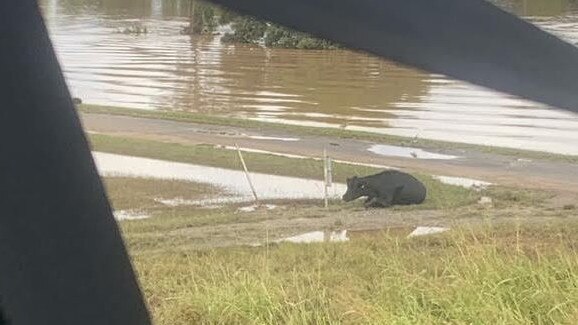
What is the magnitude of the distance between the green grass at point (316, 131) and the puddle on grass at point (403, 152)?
0.23m

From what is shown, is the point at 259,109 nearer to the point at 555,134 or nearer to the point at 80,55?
the point at 555,134

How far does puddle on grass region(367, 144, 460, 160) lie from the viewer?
757 inches

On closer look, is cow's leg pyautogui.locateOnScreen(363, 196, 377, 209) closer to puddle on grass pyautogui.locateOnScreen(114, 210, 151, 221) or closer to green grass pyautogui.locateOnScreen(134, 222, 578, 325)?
puddle on grass pyautogui.locateOnScreen(114, 210, 151, 221)

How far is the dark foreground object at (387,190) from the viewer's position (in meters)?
14.7

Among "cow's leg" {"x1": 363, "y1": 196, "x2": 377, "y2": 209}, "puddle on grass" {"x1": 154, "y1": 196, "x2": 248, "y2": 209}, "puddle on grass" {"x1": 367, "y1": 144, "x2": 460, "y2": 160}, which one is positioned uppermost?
"cow's leg" {"x1": 363, "y1": 196, "x2": 377, "y2": 209}

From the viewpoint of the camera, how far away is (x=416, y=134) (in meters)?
22.1

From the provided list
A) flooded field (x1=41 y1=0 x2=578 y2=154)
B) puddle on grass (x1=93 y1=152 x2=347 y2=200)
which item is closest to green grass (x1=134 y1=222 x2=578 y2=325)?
puddle on grass (x1=93 y1=152 x2=347 y2=200)

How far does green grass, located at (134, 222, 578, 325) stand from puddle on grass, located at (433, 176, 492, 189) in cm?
806

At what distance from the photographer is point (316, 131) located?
862 inches

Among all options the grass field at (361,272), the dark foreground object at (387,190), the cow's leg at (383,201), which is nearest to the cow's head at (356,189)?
the dark foreground object at (387,190)

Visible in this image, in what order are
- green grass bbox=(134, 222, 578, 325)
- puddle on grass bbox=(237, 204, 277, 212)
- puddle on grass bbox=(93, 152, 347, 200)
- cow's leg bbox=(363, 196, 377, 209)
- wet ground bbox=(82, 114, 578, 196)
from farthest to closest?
wet ground bbox=(82, 114, 578, 196) < puddle on grass bbox=(93, 152, 347, 200) < cow's leg bbox=(363, 196, 377, 209) < puddle on grass bbox=(237, 204, 277, 212) < green grass bbox=(134, 222, 578, 325)

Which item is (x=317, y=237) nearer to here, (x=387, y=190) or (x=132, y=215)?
(x=132, y=215)

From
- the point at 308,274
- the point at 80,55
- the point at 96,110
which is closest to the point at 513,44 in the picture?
the point at 308,274

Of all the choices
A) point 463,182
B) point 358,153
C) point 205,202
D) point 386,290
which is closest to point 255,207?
point 205,202
